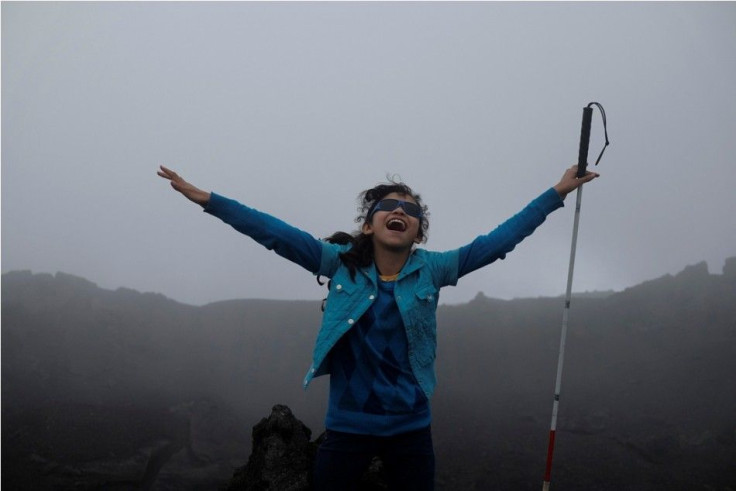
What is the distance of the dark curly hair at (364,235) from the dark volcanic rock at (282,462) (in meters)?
2.97

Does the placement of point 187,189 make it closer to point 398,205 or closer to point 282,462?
point 398,205

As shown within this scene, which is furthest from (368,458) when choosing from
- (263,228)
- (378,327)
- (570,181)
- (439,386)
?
(439,386)

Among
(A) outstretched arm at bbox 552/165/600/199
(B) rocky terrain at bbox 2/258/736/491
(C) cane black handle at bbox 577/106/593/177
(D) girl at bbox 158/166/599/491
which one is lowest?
(B) rocky terrain at bbox 2/258/736/491

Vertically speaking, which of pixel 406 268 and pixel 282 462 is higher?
pixel 406 268

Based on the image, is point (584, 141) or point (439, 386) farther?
point (439, 386)

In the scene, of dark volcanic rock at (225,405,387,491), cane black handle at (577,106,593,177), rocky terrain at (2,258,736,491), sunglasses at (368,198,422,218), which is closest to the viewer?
sunglasses at (368,198,422,218)

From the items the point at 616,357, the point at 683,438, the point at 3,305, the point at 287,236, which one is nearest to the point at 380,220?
the point at 287,236

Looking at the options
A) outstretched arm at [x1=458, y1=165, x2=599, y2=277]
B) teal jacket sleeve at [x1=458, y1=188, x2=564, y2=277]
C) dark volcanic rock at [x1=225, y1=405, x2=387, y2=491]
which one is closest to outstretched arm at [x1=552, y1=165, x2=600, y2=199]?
outstretched arm at [x1=458, y1=165, x2=599, y2=277]

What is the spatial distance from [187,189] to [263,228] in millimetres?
650

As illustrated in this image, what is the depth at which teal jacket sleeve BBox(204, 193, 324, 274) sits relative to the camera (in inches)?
147

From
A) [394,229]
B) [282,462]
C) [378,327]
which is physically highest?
[394,229]

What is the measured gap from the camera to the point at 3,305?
52.8m

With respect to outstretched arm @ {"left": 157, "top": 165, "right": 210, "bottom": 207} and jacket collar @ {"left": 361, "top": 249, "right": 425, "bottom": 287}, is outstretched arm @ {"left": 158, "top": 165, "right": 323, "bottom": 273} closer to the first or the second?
outstretched arm @ {"left": 157, "top": 165, "right": 210, "bottom": 207}

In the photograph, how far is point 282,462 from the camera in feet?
18.6
